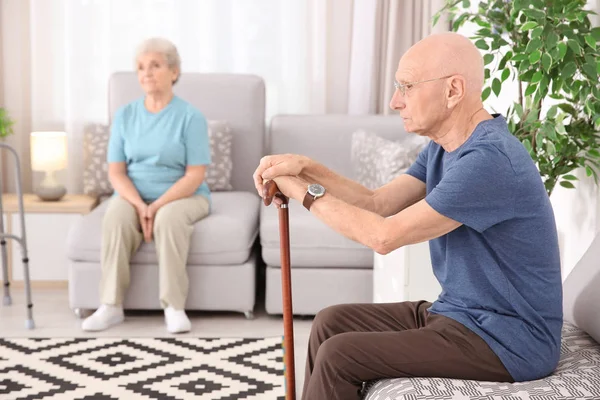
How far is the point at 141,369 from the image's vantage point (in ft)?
10.8

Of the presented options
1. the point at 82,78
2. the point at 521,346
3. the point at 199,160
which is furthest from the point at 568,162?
the point at 82,78

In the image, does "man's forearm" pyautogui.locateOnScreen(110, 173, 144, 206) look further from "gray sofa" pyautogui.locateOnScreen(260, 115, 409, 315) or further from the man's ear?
the man's ear

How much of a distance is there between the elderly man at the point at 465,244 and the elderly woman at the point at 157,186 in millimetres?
1791

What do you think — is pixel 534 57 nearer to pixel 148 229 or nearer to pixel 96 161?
pixel 148 229

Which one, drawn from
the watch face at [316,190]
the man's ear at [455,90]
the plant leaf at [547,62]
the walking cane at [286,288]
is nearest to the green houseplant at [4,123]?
the walking cane at [286,288]

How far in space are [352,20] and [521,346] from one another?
10.6 feet

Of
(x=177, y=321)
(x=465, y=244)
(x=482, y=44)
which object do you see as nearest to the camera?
(x=465, y=244)

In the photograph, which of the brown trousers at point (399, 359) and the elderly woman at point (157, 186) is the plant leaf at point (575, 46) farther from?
the elderly woman at point (157, 186)

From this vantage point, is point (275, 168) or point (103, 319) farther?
point (103, 319)

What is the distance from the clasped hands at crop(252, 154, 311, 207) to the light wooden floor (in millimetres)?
1397

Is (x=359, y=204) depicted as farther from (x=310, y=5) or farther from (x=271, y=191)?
(x=310, y=5)

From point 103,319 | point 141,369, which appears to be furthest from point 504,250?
point 103,319

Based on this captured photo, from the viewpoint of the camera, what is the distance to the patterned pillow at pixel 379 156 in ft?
12.6

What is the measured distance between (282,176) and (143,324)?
1.88 meters
